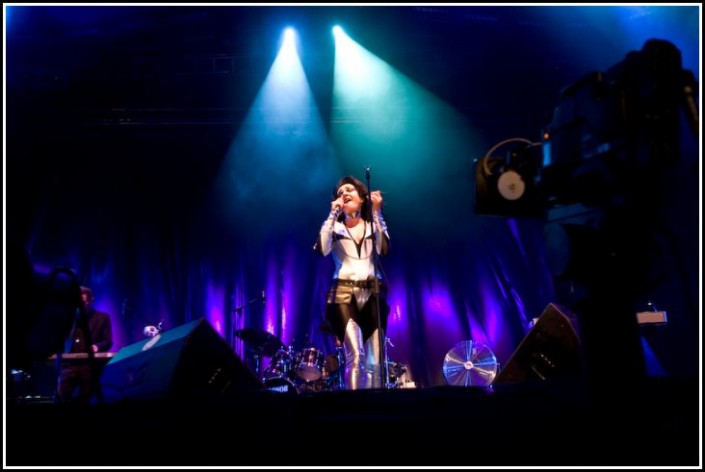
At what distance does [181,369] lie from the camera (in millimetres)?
2885

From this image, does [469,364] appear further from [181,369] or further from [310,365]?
[181,369]

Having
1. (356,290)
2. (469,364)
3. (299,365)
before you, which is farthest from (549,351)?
(469,364)

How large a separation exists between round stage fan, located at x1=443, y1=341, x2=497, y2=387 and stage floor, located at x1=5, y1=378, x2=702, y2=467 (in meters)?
5.05

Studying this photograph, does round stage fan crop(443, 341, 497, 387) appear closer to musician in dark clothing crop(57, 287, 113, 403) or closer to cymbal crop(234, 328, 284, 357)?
cymbal crop(234, 328, 284, 357)

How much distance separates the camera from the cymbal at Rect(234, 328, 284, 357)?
6.50 meters

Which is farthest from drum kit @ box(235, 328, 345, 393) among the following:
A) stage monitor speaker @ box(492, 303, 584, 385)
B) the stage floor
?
the stage floor

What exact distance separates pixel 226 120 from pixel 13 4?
3084mm

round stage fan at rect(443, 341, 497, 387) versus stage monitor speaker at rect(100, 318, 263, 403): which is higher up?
stage monitor speaker at rect(100, 318, 263, 403)

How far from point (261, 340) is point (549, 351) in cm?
392

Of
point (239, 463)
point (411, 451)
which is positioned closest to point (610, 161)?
point (411, 451)

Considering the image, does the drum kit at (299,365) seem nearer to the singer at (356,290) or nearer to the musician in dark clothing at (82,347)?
the musician in dark clothing at (82,347)

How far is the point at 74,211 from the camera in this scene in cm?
816

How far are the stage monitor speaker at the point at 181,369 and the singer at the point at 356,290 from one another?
0.97 m

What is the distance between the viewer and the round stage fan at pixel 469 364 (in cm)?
730
